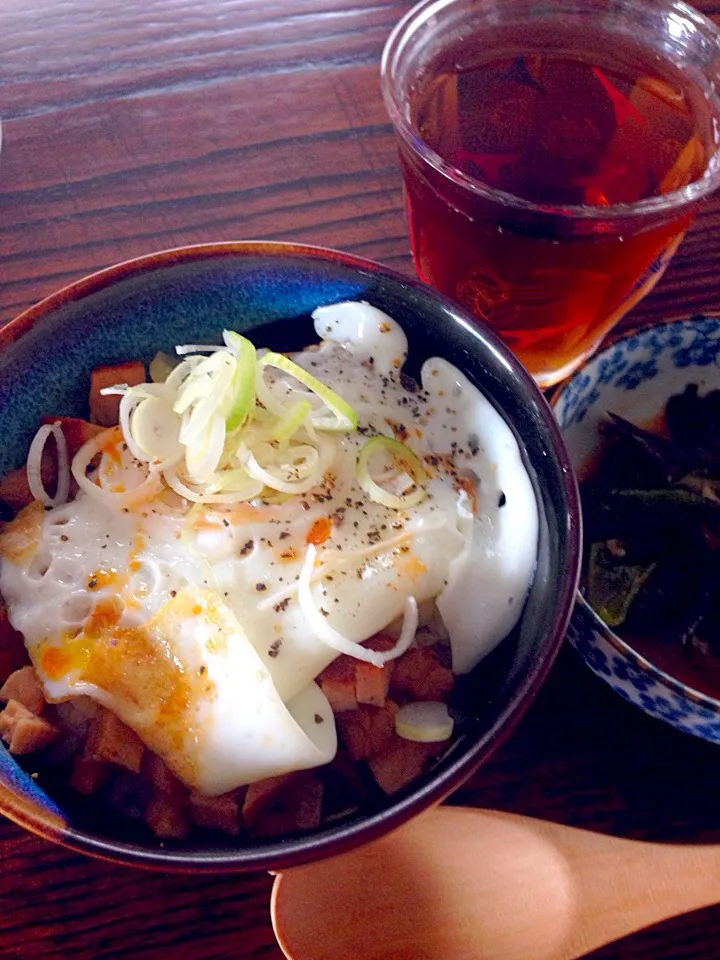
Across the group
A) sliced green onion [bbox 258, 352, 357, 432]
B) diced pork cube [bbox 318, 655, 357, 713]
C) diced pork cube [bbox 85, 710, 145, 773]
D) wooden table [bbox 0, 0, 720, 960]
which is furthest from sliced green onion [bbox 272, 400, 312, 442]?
wooden table [bbox 0, 0, 720, 960]

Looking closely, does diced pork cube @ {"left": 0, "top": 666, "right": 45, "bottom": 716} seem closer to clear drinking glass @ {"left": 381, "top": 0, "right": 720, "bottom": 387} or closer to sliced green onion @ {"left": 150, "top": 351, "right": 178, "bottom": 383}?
sliced green onion @ {"left": 150, "top": 351, "right": 178, "bottom": 383}

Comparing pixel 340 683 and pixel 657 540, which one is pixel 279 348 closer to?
pixel 340 683

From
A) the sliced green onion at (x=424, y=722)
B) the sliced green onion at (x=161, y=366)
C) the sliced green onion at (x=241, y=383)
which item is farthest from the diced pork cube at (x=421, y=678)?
the sliced green onion at (x=161, y=366)

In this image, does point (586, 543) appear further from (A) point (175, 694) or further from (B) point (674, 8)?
(B) point (674, 8)

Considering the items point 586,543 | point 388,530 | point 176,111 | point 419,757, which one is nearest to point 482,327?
point 388,530

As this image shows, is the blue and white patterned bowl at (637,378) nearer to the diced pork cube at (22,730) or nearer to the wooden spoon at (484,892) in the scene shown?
the wooden spoon at (484,892)

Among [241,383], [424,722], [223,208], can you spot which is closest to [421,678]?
[424,722]
